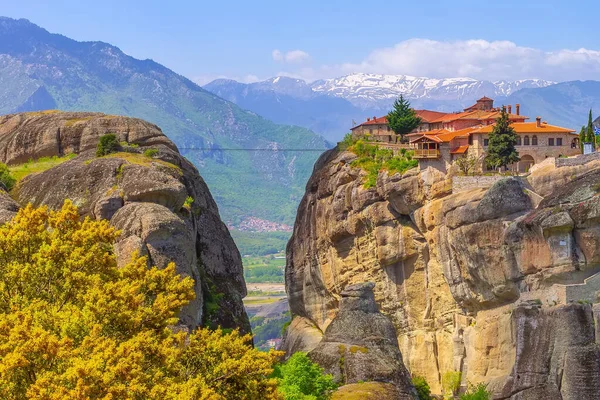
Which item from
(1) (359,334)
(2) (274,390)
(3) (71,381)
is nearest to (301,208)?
(1) (359,334)

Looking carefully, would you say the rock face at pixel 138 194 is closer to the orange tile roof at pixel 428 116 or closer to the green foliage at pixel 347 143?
the green foliage at pixel 347 143

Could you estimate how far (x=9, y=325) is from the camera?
34031 mm

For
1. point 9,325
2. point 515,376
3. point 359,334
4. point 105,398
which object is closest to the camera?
point 105,398

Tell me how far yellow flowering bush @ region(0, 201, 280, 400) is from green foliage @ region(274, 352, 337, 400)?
12.2 meters

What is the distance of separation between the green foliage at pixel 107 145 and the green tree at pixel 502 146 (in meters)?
31.5

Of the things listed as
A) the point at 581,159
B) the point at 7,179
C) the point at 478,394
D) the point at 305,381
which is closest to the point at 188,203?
the point at 7,179

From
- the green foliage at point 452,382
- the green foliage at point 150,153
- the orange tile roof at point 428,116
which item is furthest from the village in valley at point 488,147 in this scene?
the green foliage at point 150,153

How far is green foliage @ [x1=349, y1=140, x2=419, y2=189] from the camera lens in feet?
322

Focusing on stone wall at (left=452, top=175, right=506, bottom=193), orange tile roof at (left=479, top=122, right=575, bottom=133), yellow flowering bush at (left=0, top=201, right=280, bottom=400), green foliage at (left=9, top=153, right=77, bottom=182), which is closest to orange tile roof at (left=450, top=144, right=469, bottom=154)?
orange tile roof at (left=479, top=122, right=575, bottom=133)

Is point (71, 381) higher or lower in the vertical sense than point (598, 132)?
lower

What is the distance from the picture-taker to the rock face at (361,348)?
186 ft

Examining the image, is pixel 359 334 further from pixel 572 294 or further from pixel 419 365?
pixel 419 365

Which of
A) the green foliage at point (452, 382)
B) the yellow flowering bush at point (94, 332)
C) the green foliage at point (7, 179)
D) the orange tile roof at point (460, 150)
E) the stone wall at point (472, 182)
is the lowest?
the green foliage at point (452, 382)

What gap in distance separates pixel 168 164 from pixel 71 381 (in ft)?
137
